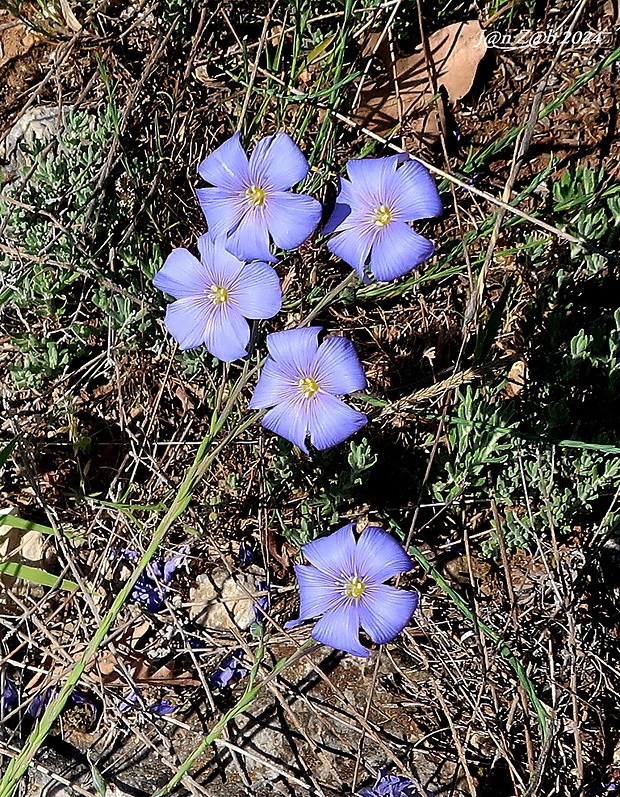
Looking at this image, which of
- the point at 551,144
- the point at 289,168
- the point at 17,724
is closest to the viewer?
the point at 289,168

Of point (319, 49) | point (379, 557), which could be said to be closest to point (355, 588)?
point (379, 557)

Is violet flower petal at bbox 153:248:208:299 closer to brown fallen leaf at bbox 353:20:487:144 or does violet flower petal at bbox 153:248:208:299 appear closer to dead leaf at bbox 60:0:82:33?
brown fallen leaf at bbox 353:20:487:144

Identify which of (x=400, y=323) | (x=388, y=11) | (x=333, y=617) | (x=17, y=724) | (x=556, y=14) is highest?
(x=556, y=14)

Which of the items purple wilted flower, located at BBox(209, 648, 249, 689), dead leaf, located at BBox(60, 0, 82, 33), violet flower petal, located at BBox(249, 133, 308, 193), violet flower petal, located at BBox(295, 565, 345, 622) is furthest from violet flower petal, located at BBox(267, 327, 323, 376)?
dead leaf, located at BBox(60, 0, 82, 33)

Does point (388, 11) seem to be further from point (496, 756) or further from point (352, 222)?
point (496, 756)

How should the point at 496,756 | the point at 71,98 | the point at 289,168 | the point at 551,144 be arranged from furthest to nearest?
the point at 71,98, the point at 551,144, the point at 496,756, the point at 289,168

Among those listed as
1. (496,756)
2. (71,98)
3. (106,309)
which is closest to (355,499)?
(496,756)

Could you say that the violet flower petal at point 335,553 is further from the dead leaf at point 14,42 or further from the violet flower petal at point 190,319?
the dead leaf at point 14,42
